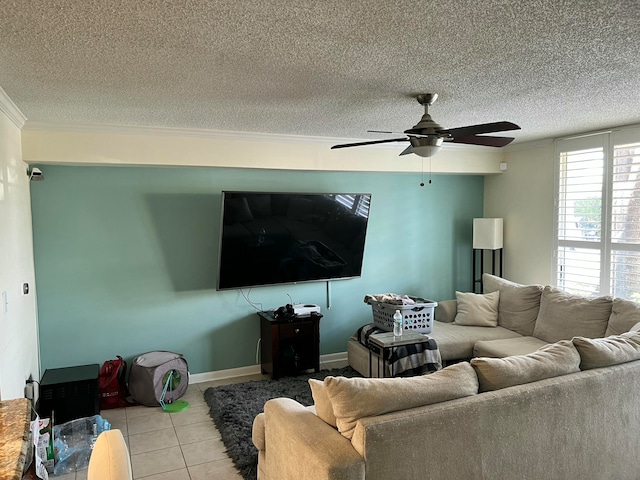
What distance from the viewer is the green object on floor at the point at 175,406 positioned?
4.06 meters

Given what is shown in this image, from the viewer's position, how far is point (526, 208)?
554 cm

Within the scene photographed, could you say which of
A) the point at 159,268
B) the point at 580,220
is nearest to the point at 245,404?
the point at 159,268

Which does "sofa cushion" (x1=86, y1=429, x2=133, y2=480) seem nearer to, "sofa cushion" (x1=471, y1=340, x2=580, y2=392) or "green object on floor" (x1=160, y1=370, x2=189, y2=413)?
"sofa cushion" (x1=471, y1=340, x2=580, y2=392)

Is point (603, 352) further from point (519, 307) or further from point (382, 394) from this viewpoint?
point (519, 307)

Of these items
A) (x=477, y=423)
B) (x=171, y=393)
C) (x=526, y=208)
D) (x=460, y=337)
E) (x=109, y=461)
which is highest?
(x=526, y=208)

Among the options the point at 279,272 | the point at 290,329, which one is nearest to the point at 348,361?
the point at 290,329

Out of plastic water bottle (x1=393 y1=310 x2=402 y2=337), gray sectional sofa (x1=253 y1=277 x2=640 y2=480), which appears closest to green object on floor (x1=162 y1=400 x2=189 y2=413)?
gray sectional sofa (x1=253 y1=277 x2=640 y2=480)

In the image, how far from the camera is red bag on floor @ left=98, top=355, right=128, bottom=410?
4109 mm

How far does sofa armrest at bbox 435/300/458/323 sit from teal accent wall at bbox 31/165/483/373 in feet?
2.27

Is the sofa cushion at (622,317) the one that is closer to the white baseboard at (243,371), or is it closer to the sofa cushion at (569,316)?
the sofa cushion at (569,316)

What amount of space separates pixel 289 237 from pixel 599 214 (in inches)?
121

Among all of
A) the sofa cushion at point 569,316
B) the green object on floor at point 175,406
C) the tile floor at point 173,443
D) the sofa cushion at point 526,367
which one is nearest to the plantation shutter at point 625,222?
the sofa cushion at point 569,316

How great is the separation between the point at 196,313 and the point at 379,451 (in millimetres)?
3121

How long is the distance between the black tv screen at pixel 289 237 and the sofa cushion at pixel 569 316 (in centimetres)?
191
